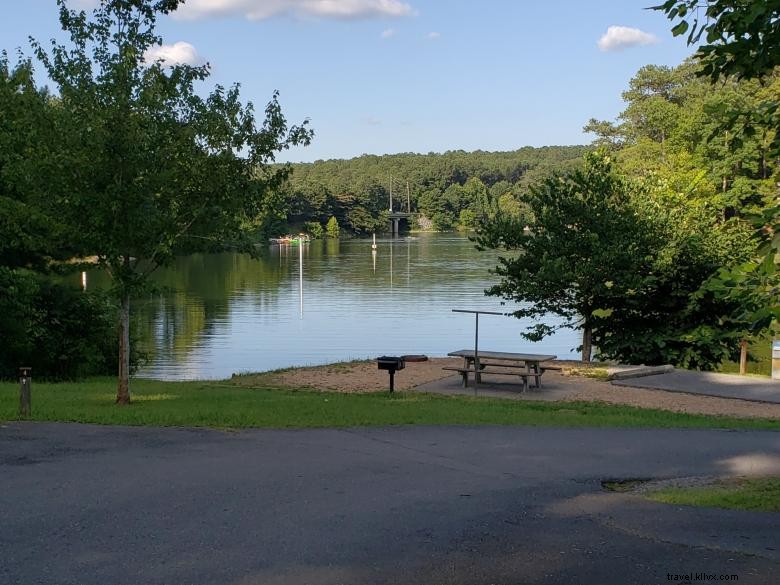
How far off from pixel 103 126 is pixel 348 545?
7.48 meters

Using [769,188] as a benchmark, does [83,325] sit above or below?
below

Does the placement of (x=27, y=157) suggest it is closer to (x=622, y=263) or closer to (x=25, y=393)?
(x=25, y=393)

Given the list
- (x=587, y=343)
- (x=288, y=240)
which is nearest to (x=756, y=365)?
(x=587, y=343)

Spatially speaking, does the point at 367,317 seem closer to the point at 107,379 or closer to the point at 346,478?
the point at 107,379

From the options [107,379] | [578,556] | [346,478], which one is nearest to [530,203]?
[107,379]

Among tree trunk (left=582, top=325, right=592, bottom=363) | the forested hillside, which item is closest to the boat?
the forested hillside

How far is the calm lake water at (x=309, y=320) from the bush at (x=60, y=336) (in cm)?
200

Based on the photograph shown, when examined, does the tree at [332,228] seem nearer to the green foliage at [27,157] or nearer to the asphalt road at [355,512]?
the green foliage at [27,157]

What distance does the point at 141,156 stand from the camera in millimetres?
11516

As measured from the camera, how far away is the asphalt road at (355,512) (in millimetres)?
5277

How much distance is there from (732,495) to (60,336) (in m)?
16.9

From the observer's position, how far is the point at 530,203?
21031 mm

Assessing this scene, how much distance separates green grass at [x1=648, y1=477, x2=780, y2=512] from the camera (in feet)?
22.9

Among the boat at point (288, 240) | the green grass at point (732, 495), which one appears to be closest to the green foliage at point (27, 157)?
the green grass at point (732, 495)
